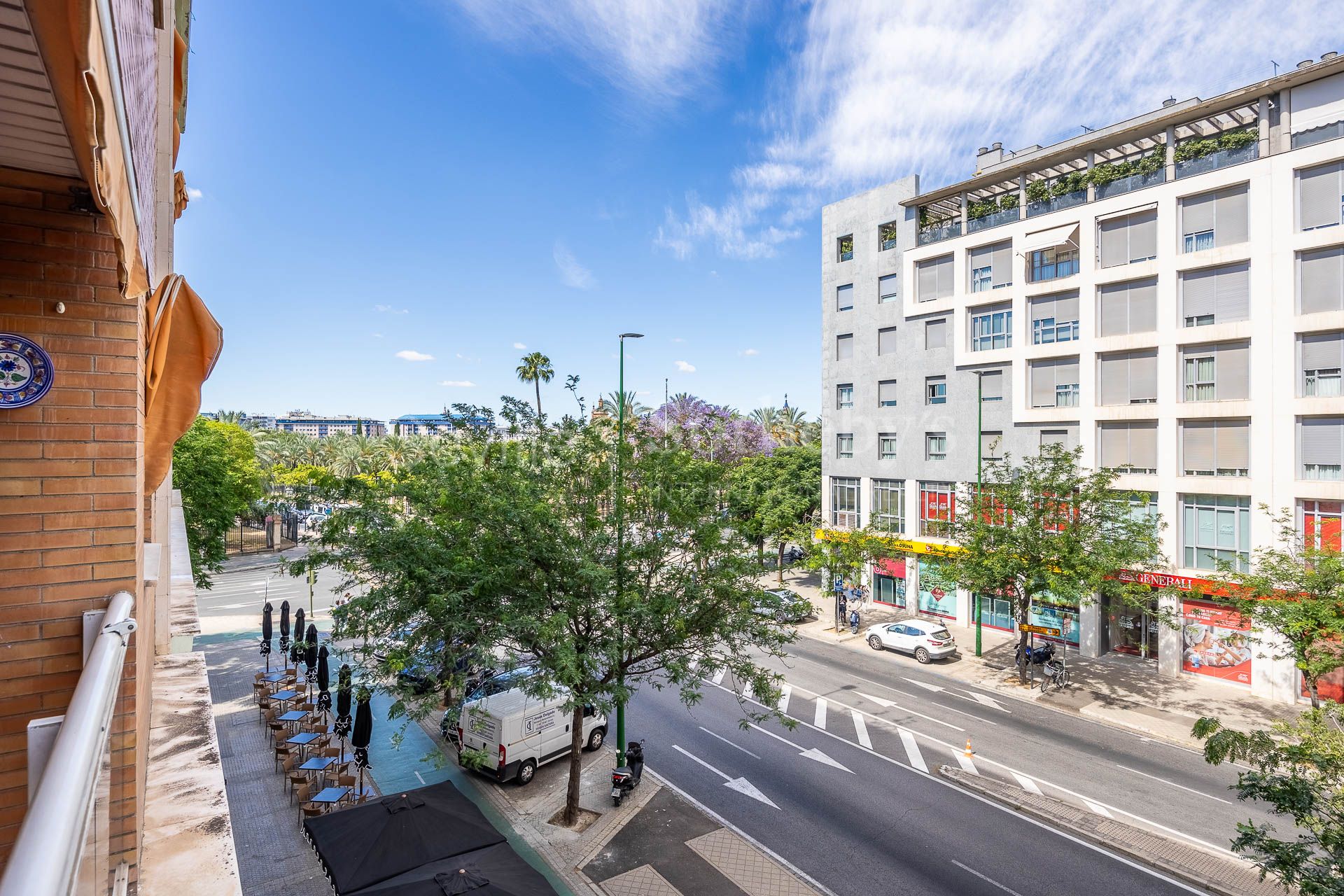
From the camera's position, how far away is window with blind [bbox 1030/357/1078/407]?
2570cm

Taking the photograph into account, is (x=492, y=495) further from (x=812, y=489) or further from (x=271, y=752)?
(x=812, y=489)

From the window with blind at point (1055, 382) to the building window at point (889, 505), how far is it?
22.6ft

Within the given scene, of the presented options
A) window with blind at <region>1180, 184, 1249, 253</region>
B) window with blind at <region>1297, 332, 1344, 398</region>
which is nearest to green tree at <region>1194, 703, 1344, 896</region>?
window with blind at <region>1297, 332, 1344, 398</region>

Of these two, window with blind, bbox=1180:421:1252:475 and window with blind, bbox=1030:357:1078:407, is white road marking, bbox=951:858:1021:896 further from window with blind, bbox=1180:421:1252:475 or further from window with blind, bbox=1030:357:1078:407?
window with blind, bbox=1030:357:1078:407

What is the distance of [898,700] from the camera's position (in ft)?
67.5

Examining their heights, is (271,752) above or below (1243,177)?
below

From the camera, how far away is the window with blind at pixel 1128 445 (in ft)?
77.5

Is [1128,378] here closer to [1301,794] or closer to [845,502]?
[845,502]

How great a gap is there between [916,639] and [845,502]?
9927mm

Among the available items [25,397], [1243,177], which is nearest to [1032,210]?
[1243,177]

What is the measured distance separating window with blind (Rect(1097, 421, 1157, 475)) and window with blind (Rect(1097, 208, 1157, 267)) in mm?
5871

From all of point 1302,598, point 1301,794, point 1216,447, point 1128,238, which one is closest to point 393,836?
point 1301,794

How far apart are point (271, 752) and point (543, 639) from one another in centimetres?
1088

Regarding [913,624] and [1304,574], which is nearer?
[1304,574]
